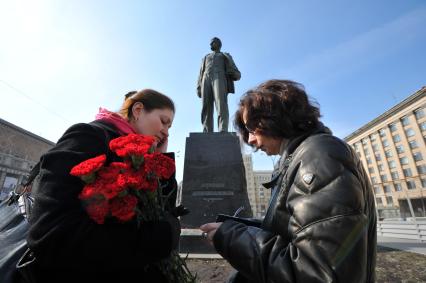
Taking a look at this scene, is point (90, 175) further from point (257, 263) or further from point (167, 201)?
point (257, 263)

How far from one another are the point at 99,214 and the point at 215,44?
7.49 metres

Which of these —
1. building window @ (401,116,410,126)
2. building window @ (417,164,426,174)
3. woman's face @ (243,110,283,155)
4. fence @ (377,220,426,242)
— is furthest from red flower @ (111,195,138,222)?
building window @ (401,116,410,126)

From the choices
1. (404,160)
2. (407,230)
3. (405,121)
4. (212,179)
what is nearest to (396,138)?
(405,121)

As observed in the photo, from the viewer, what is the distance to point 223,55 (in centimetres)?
724

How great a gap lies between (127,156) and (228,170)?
422 centimetres

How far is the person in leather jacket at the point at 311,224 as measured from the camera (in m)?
0.79

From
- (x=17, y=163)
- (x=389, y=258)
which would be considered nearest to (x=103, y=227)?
(x=389, y=258)

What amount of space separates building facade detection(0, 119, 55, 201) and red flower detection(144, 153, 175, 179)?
46.3 metres

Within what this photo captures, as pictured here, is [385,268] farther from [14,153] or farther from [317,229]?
[14,153]

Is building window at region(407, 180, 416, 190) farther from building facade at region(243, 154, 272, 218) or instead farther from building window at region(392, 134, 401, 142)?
building facade at region(243, 154, 272, 218)

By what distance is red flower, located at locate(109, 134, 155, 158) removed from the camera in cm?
96

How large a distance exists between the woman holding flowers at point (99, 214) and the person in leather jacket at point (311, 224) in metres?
0.38

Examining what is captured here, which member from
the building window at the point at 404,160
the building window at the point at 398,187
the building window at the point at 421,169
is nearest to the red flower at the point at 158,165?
the building window at the point at 421,169

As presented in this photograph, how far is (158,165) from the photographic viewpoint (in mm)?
1043
